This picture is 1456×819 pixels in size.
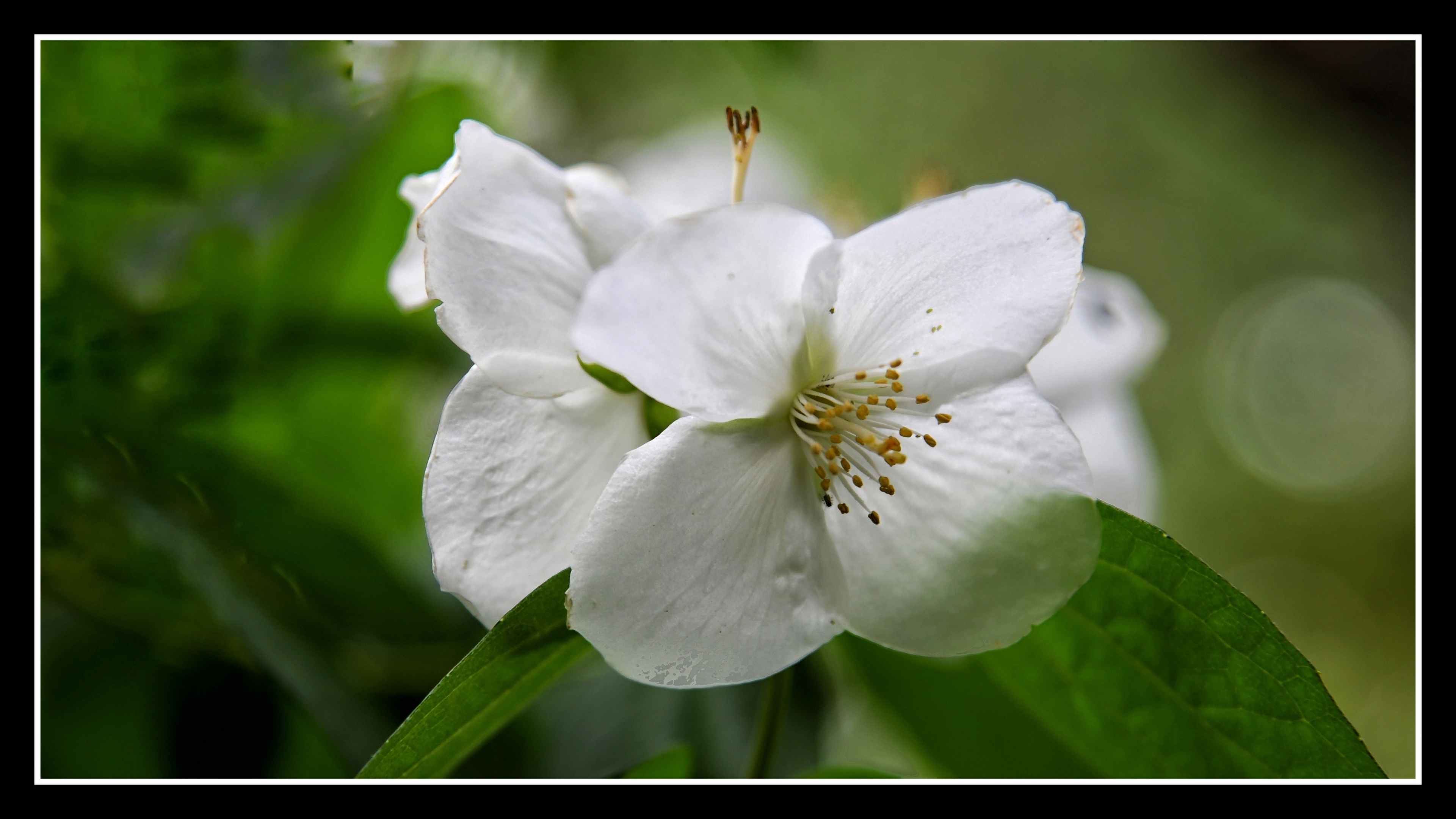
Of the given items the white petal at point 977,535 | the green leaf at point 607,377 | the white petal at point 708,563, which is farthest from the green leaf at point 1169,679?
the green leaf at point 607,377

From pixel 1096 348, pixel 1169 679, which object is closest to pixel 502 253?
pixel 1169 679

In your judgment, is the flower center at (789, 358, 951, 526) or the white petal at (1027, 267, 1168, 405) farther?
the white petal at (1027, 267, 1168, 405)

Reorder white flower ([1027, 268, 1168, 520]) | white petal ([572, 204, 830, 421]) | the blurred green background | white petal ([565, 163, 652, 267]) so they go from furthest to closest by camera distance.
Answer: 1. white flower ([1027, 268, 1168, 520])
2. the blurred green background
3. white petal ([565, 163, 652, 267])
4. white petal ([572, 204, 830, 421])

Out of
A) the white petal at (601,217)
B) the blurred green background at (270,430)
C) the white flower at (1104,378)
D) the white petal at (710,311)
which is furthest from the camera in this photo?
the white flower at (1104,378)

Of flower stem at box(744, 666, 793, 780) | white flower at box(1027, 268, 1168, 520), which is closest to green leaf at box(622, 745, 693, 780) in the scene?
flower stem at box(744, 666, 793, 780)

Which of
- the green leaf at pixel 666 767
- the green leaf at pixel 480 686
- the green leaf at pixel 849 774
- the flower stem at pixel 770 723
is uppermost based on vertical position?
the green leaf at pixel 480 686

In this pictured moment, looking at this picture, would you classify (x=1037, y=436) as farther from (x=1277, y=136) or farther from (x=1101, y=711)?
(x=1277, y=136)

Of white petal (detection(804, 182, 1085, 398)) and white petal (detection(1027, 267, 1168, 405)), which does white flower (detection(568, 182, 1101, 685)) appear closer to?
white petal (detection(804, 182, 1085, 398))

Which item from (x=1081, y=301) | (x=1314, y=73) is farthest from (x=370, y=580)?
(x=1314, y=73)

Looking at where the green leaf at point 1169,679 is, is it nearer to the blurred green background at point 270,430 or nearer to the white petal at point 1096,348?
the blurred green background at point 270,430
